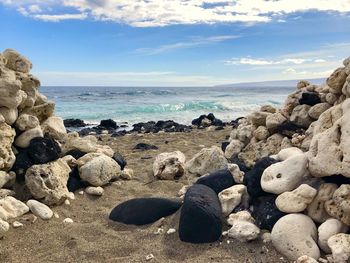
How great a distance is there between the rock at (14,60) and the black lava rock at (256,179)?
13.5 feet

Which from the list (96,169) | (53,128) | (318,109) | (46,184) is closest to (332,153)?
(318,109)

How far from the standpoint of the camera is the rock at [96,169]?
261 inches

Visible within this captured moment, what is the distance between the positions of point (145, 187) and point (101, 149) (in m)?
1.34

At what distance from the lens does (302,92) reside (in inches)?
294

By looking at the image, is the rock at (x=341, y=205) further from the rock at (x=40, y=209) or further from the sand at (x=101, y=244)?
the rock at (x=40, y=209)

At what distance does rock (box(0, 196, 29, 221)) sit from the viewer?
17.0 ft

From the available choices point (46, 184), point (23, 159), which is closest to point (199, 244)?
point (46, 184)

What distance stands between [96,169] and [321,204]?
3.65 m

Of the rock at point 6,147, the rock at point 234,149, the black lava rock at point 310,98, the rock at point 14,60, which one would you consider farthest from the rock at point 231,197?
the rock at point 14,60

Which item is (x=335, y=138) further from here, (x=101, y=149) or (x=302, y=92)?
(x=101, y=149)

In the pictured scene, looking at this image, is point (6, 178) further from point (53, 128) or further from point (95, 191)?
point (53, 128)

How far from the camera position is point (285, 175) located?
4.96 meters

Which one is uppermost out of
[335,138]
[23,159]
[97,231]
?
[335,138]

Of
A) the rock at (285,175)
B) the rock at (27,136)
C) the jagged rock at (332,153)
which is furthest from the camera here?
the rock at (27,136)
